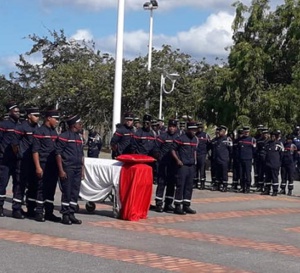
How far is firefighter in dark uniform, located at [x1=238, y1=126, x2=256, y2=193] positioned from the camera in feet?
66.8

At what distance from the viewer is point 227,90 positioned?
95.1ft

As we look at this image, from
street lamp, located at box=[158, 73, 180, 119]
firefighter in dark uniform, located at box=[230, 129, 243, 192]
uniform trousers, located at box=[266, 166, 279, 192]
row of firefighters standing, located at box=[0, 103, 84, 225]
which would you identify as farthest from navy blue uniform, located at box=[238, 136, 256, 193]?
street lamp, located at box=[158, 73, 180, 119]

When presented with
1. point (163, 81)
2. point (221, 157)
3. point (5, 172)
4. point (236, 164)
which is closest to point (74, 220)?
point (5, 172)

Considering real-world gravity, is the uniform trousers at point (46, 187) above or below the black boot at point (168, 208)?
above

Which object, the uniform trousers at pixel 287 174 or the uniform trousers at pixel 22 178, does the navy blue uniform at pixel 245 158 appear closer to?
the uniform trousers at pixel 287 174

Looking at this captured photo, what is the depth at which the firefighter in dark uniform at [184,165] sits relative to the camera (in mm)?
14289

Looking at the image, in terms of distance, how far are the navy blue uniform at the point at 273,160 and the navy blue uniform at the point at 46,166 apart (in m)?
8.89

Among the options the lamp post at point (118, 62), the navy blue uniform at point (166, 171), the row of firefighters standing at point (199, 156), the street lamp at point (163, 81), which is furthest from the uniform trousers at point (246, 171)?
the street lamp at point (163, 81)

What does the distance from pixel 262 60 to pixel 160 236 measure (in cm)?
1846

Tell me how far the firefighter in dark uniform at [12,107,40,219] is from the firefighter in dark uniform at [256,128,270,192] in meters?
9.33

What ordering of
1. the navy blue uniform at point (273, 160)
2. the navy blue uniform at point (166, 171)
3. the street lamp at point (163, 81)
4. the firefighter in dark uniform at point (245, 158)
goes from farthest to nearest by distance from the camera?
1. the street lamp at point (163, 81)
2. the firefighter in dark uniform at point (245, 158)
3. the navy blue uniform at point (273, 160)
4. the navy blue uniform at point (166, 171)

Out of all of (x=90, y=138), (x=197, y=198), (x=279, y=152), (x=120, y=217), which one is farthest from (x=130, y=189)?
(x=90, y=138)

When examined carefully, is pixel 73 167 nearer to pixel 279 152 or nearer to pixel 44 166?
pixel 44 166

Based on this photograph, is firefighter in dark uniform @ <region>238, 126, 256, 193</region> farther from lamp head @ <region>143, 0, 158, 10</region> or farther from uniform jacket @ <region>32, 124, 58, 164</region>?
lamp head @ <region>143, 0, 158, 10</region>
